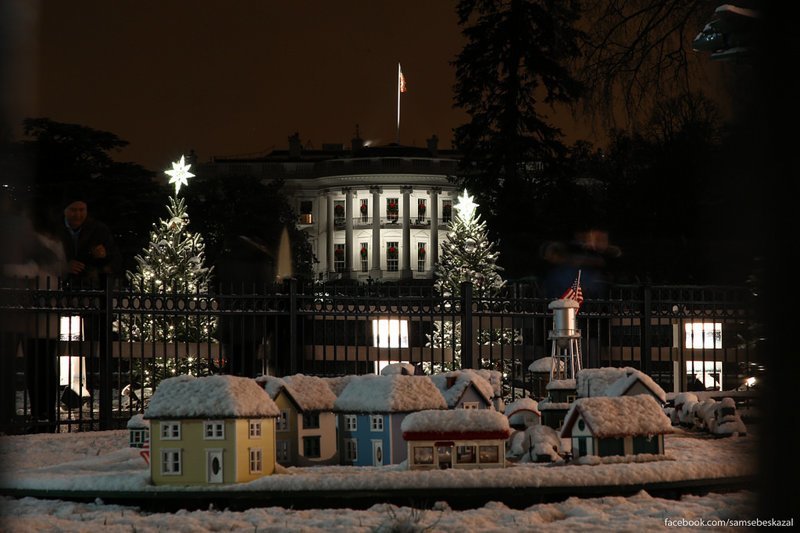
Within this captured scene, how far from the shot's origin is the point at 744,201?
1438mm

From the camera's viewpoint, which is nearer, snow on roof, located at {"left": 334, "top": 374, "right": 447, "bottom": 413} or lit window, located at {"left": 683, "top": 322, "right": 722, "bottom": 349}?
snow on roof, located at {"left": 334, "top": 374, "right": 447, "bottom": 413}

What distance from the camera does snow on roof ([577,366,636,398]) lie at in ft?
25.5

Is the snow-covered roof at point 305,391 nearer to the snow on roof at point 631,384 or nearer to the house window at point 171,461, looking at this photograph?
the house window at point 171,461

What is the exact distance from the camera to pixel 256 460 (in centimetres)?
582

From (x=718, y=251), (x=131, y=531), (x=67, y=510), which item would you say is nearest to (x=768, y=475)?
(x=718, y=251)

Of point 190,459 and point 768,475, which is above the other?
point 768,475

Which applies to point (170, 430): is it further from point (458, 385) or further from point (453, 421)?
point (458, 385)

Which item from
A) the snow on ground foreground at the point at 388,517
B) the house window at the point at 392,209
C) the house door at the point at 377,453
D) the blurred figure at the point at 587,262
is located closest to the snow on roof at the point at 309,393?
the house door at the point at 377,453

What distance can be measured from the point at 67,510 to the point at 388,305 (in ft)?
23.7

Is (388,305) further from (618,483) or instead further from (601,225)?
(601,225)

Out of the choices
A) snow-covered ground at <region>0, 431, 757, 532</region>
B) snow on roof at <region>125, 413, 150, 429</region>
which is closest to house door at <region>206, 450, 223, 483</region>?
snow-covered ground at <region>0, 431, 757, 532</region>

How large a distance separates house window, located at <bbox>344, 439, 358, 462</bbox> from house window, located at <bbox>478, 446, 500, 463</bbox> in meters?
0.89

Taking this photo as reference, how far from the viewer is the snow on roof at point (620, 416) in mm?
6480

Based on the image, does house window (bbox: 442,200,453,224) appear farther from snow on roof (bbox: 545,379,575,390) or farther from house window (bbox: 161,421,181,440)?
house window (bbox: 161,421,181,440)
